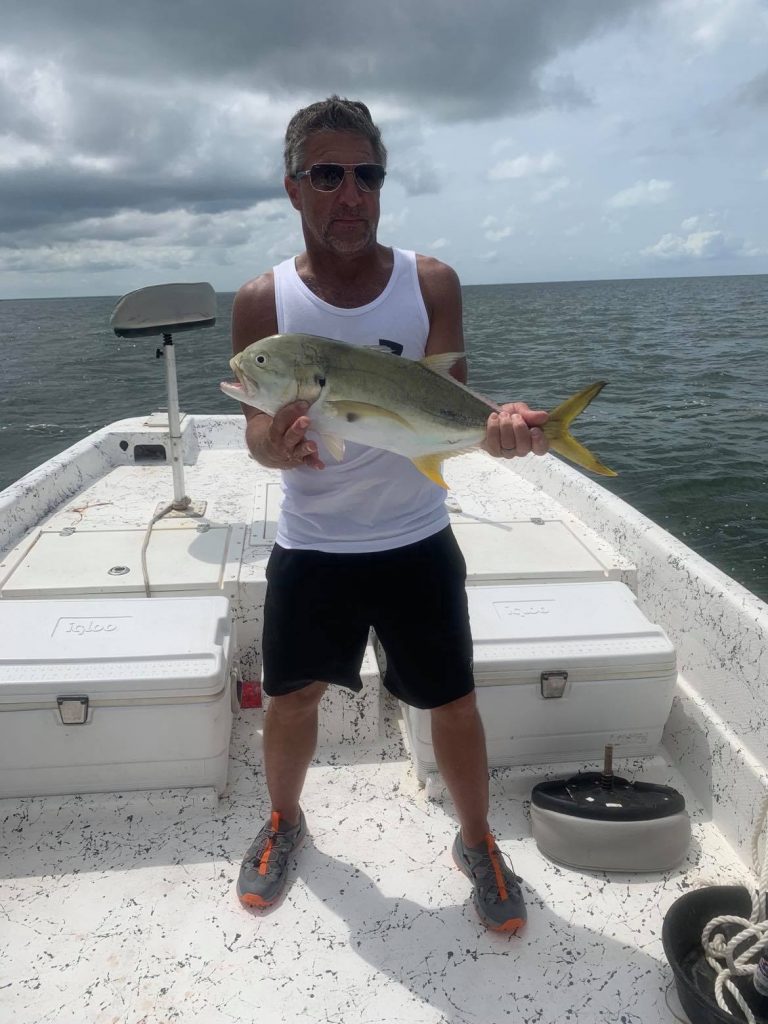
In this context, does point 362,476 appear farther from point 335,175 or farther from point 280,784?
point 280,784

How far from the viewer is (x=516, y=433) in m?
2.04

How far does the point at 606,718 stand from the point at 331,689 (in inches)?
49.2

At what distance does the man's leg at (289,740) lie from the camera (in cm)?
252

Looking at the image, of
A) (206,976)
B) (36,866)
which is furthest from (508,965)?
(36,866)

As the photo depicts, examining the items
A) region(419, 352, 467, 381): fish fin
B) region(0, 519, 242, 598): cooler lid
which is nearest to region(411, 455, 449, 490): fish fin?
region(419, 352, 467, 381): fish fin

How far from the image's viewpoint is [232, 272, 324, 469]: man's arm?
6.57 feet

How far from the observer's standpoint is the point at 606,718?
3.05 meters

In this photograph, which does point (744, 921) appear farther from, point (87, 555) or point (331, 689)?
point (87, 555)

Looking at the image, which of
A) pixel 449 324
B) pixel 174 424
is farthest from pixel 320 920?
pixel 174 424

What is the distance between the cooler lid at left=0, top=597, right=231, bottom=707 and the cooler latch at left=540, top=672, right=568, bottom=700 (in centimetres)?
132

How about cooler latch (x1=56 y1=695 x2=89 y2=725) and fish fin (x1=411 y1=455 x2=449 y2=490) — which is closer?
fish fin (x1=411 y1=455 x2=449 y2=490)

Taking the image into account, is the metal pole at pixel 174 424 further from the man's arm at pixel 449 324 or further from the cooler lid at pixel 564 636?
the man's arm at pixel 449 324

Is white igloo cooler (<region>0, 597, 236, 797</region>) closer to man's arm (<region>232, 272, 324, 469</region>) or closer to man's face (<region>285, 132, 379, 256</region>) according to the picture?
man's arm (<region>232, 272, 324, 469</region>)

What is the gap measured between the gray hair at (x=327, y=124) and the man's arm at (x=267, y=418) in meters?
0.38
